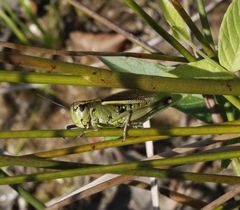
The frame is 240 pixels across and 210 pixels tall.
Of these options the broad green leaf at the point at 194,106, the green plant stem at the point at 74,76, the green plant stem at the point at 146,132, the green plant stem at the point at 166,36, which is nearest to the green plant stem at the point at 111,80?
the green plant stem at the point at 74,76

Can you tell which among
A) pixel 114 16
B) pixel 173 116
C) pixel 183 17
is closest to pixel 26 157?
pixel 183 17

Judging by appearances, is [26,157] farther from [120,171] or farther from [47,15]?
[47,15]

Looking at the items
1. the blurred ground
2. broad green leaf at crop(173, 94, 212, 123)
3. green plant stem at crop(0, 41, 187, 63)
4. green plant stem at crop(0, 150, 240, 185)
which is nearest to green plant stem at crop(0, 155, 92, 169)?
green plant stem at crop(0, 150, 240, 185)

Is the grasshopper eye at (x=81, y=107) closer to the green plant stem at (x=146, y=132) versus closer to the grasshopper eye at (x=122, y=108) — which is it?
the grasshopper eye at (x=122, y=108)

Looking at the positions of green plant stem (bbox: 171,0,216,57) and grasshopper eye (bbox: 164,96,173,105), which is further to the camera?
grasshopper eye (bbox: 164,96,173,105)

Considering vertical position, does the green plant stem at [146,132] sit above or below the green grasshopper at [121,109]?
below

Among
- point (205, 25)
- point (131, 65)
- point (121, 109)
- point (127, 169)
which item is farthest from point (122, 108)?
point (127, 169)

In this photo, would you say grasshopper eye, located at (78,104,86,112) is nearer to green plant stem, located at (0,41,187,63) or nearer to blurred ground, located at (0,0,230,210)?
green plant stem, located at (0,41,187,63)
